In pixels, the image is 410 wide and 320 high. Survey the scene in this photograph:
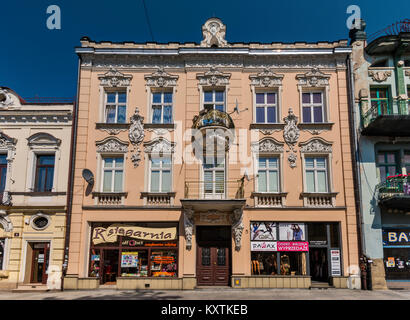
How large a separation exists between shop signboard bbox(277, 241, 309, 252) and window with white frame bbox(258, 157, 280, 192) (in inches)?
97.6

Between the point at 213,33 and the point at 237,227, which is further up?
the point at 213,33

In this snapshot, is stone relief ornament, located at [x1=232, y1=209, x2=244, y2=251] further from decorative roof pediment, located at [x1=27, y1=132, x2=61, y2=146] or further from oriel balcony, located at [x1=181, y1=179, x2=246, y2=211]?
decorative roof pediment, located at [x1=27, y1=132, x2=61, y2=146]

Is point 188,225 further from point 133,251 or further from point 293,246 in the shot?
point 293,246

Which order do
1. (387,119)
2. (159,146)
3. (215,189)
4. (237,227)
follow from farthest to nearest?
(159,146) < (215,189) < (237,227) < (387,119)

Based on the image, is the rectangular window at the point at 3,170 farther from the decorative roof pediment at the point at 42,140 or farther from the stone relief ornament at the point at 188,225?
the stone relief ornament at the point at 188,225

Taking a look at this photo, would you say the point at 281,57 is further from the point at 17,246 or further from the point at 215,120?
the point at 17,246

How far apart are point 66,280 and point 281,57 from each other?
1446cm

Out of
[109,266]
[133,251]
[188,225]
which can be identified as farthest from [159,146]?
[109,266]

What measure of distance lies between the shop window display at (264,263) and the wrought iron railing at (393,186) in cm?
570

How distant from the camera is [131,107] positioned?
53.6 feet

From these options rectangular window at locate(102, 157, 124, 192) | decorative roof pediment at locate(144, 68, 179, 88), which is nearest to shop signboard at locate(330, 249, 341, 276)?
rectangular window at locate(102, 157, 124, 192)

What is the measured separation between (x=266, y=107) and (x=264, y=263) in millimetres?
7454

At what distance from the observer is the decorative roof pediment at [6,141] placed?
52.6ft

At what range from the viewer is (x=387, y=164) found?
15781 mm
